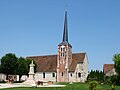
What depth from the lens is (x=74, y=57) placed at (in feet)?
262

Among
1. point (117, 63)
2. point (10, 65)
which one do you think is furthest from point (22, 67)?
point (117, 63)

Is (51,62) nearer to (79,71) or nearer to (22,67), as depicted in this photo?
(79,71)

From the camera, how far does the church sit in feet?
252

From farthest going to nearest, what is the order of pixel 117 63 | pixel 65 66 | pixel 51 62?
1. pixel 51 62
2. pixel 65 66
3. pixel 117 63

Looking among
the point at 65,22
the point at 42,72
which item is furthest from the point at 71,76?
the point at 65,22

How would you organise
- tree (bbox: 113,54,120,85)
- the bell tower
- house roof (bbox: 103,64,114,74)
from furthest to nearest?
house roof (bbox: 103,64,114,74) → the bell tower → tree (bbox: 113,54,120,85)

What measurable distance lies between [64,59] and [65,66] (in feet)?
6.65

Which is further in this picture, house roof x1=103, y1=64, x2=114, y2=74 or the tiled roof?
house roof x1=103, y1=64, x2=114, y2=74

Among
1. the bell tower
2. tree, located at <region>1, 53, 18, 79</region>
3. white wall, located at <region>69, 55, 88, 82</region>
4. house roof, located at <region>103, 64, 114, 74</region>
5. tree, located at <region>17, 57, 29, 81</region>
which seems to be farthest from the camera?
house roof, located at <region>103, 64, 114, 74</region>

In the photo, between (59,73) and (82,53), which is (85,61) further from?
(59,73)

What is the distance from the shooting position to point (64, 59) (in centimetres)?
7838

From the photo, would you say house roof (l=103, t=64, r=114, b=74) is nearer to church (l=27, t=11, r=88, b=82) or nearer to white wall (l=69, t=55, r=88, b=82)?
church (l=27, t=11, r=88, b=82)

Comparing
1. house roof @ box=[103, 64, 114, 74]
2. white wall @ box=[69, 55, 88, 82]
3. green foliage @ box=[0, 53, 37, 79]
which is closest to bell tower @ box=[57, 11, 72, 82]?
white wall @ box=[69, 55, 88, 82]

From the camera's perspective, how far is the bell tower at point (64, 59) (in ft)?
255
